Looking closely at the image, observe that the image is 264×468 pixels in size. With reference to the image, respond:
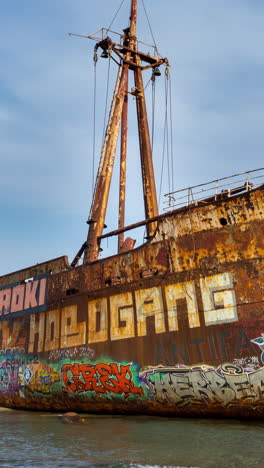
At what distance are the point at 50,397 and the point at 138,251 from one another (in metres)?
5.99

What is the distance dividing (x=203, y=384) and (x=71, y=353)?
5045 millimetres

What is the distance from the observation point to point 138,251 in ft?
40.9

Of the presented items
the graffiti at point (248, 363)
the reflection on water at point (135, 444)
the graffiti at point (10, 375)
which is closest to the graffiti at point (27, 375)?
the graffiti at point (10, 375)

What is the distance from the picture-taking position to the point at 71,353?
1309 centimetres

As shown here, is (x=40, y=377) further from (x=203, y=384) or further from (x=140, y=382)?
(x=203, y=384)

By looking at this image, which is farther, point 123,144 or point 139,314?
point 123,144

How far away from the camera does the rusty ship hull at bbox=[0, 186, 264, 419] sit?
9.64 m

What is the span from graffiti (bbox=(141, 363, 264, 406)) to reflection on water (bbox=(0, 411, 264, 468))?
0.52m

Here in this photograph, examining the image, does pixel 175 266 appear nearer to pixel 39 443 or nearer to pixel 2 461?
pixel 39 443

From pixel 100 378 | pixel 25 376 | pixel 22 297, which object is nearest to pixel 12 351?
pixel 25 376

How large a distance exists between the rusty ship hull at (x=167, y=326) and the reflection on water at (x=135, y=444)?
940 mm

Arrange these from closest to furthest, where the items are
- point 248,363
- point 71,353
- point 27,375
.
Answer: point 248,363 → point 71,353 → point 27,375

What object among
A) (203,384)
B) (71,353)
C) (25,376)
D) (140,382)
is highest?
(71,353)

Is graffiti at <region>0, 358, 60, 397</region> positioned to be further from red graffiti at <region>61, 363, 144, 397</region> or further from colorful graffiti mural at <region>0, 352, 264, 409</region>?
red graffiti at <region>61, 363, 144, 397</region>
